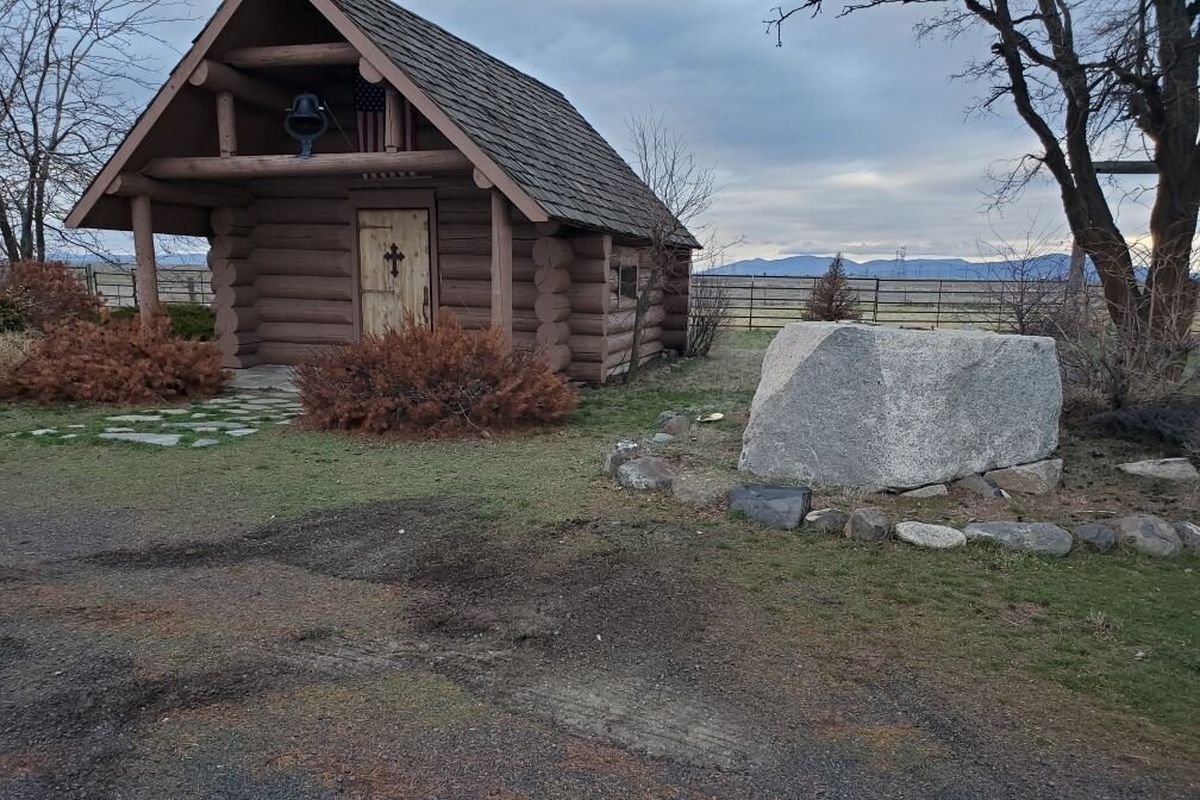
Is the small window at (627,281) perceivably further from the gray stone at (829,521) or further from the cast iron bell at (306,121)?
the gray stone at (829,521)

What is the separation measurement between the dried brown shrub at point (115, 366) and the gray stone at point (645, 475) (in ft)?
21.0

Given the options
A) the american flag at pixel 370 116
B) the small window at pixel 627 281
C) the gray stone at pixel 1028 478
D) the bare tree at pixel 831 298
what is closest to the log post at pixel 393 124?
the american flag at pixel 370 116

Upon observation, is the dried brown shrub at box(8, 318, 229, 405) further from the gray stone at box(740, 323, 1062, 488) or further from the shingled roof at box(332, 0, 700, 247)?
the gray stone at box(740, 323, 1062, 488)

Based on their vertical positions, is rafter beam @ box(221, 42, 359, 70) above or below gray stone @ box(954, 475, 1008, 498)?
above

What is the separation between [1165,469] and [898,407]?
2.30 m

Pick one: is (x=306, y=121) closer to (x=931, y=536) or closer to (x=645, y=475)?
(x=645, y=475)

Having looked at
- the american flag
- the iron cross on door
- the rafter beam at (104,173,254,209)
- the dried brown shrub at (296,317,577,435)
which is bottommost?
the dried brown shrub at (296,317,577,435)

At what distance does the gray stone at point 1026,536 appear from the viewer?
4762mm

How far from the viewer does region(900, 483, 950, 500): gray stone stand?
5824 mm

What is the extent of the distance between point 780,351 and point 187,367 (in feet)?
24.1

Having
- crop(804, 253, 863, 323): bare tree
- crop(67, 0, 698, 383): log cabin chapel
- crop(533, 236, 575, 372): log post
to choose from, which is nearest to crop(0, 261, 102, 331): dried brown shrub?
crop(67, 0, 698, 383): log cabin chapel

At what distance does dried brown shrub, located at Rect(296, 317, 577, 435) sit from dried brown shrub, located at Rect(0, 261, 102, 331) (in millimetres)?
5918

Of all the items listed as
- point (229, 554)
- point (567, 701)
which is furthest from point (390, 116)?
point (567, 701)

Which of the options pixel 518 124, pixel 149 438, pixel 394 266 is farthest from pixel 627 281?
pixel 149 438
